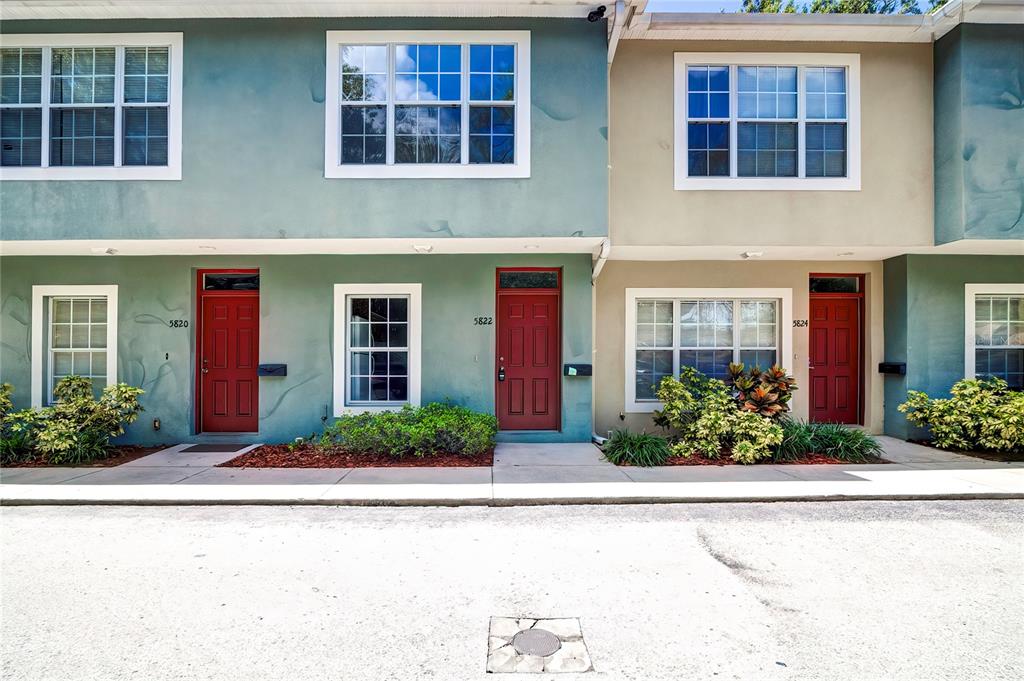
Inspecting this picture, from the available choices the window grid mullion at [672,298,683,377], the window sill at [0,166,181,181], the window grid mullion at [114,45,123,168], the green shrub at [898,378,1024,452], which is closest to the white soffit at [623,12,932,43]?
the window grid mullion at [672,298,683,377]

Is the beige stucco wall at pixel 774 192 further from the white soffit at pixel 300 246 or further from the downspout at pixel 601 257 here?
the white soffit at pixel 300 246

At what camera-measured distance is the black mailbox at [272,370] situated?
8594 millimetres

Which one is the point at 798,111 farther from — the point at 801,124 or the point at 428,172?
the point at 428,172

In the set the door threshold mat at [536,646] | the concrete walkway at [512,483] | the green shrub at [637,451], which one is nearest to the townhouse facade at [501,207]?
the green shrub at [637,451]

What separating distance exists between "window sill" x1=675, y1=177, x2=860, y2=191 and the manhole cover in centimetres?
699

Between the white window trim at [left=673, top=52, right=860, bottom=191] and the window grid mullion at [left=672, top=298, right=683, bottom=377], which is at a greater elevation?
the white window trim at [left=673, top=52, right=860, bottom=191]

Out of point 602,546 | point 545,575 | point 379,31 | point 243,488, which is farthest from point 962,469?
point 379,31

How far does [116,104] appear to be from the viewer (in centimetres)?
759

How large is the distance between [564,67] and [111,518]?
7799 mm

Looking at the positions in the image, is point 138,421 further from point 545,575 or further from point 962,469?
point 962,469

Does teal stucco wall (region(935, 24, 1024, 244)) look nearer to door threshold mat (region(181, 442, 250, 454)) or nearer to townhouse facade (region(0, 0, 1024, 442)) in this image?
townhouse facade (region(0, 0, 1024, 442))

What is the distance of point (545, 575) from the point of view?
Answer: 4020 millimetres

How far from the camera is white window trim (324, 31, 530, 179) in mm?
7477

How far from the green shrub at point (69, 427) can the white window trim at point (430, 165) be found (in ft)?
15.9
